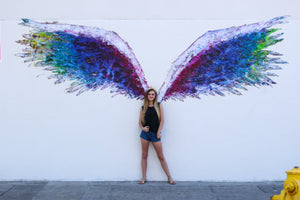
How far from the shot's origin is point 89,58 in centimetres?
571

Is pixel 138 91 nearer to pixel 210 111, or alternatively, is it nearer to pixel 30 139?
pixel 210 111

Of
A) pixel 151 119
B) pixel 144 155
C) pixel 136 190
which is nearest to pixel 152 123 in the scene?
pixel 151 119

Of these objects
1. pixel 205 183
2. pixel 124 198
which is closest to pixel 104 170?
pixel 124 198

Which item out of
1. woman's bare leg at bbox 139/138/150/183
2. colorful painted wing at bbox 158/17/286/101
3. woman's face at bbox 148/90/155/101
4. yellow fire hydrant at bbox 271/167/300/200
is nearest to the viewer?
yellow fire hydrant at bbox 271/167/300/200

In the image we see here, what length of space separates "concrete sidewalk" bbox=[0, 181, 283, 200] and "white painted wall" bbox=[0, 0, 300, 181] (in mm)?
197

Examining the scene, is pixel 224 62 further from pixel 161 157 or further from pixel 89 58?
pixel 89 58

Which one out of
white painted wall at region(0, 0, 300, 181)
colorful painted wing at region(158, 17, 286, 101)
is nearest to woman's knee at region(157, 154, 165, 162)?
white painted wall at region(0, 0, 300, 181)

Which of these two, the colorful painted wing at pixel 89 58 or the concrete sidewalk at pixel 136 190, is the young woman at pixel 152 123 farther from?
the concrete sidewalk at pixel 136 190

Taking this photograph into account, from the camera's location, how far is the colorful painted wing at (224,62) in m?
5.69

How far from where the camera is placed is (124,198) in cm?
493

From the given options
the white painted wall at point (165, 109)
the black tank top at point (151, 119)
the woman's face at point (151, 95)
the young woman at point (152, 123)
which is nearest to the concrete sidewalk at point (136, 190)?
the white painted wall at point (165, 109)

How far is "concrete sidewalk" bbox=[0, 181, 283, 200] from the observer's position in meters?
4.99

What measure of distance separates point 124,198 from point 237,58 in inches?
133

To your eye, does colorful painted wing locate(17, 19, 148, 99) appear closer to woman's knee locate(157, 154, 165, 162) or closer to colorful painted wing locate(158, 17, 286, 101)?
colorful painted wing locate(158, 17, 286, 101)
